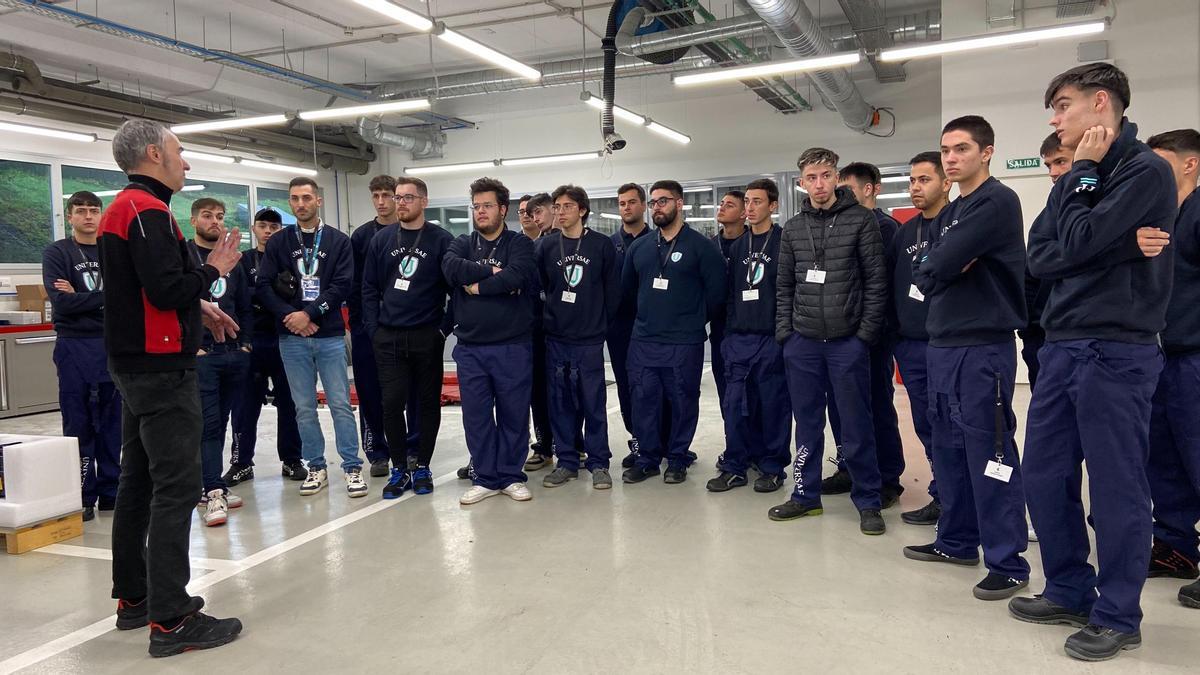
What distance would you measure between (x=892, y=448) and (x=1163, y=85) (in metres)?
5.89

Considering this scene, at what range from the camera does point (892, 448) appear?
3844 millimetres

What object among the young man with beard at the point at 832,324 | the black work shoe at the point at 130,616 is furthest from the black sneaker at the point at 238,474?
the young man with beard at the point at 832,324

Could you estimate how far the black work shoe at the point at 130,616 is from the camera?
100 inches

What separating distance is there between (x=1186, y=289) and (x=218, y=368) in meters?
4.25

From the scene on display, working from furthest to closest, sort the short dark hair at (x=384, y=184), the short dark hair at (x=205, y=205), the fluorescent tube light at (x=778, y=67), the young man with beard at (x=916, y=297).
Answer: the fluorescent tube light at (x=778, y=67) < the short dark hair at (x=384, y=184) < the short dark hair at (x=205, y=205) < the young man with beard at (x=916, y=297)

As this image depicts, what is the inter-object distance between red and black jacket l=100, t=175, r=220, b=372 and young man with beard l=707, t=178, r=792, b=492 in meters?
2.57

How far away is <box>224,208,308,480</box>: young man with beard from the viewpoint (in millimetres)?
4461

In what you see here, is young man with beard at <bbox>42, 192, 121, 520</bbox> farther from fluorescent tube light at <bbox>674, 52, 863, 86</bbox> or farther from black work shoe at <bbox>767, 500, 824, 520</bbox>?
fluorescent tube light at <bbox>674, 52, 863, 86</bbox>

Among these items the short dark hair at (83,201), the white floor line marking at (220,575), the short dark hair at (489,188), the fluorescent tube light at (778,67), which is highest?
the fluorescent tube light at (778,67)

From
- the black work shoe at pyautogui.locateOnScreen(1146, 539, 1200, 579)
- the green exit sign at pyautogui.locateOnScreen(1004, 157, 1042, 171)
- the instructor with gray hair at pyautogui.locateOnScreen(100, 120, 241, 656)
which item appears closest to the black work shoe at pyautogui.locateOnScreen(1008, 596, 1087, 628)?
the black work shoe at pyautogui.locateOnScreen(1146, 539, 1200, 579)

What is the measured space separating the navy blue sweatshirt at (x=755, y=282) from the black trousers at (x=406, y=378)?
1591 mm

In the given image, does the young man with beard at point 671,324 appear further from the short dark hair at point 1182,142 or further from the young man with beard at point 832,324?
the short dark hair at point 1182,142

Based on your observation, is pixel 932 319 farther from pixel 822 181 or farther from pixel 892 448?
pixel 892 448

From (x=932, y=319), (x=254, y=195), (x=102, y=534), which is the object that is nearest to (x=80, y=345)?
(x=102, y=534)
